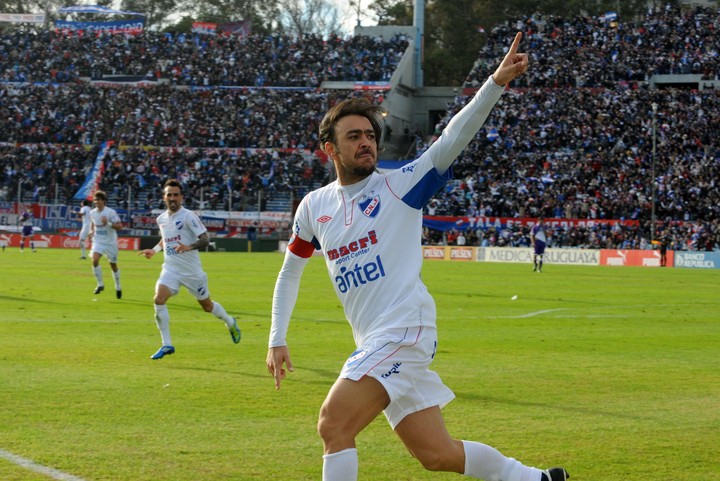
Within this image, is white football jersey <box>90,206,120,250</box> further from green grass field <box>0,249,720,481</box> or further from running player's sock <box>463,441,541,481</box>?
running player's sock <box>463,441,541,481</box>

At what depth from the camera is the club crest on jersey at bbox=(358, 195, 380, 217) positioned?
5793 millimetres

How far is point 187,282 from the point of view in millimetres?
15797

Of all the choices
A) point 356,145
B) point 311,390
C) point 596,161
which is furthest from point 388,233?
point 596,161

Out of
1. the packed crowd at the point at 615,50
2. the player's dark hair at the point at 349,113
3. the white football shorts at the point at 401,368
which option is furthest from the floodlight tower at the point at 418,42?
the white football shorts at the point at 401,368

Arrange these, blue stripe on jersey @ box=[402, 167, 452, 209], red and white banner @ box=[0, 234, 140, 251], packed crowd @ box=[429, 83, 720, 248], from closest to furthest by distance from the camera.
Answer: blue stripe on jersey @ box=[402, 167, 452, 209] → packed crowd @ box=[429, 83, 720, 248] → red and white banner @ box=[0, 234, 140, 251]

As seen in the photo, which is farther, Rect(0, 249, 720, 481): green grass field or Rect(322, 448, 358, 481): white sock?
Rect(0, 249, 720, 481): green grass field

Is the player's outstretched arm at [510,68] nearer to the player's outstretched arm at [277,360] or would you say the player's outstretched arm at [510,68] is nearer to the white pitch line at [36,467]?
the player's outstretched arm at [277,360]

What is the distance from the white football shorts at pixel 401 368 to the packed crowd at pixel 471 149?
47.6m

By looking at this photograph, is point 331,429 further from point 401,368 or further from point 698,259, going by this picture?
point 698,259

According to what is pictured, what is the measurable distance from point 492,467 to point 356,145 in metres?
1.99

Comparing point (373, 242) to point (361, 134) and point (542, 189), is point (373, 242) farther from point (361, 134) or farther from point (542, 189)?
point (542, 189)

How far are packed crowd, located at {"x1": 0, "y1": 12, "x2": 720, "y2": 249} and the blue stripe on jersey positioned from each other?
156ft

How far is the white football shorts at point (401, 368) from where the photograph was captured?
5.40 m

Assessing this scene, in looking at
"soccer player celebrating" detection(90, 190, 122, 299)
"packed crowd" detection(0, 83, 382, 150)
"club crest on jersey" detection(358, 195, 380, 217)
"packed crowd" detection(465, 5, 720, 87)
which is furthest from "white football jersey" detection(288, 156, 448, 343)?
"packed crowd" detection(465, 5, 720, 87)
